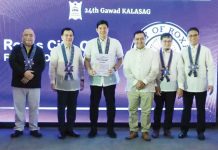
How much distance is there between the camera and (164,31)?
5.32 metres

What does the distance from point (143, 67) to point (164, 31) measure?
1.01 m

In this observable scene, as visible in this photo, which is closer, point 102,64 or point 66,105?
point 102,64

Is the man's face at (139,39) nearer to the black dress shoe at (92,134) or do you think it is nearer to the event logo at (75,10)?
the event logo at (75,10)

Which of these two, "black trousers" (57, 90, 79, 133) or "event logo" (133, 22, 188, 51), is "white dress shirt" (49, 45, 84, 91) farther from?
"event logo" (133, 22, 188, 51)

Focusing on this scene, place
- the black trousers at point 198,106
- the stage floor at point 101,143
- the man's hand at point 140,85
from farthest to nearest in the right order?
1. the black trousers at point 198,106
2. the man's hand at point 140,85
3. the stage floor at point 101,143

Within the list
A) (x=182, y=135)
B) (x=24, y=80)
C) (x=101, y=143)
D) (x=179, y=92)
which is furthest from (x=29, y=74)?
(x=182, y=135)

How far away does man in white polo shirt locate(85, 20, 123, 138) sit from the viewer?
4.69 metres

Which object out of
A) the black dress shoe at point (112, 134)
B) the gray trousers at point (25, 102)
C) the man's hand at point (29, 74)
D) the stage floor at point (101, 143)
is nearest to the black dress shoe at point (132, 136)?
the stage floor at point (101, 143)

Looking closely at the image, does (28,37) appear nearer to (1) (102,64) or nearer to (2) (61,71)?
(2) (61,71)

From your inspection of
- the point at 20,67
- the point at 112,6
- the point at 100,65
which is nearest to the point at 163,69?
the point at 100,65

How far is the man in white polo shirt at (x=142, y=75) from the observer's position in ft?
15.0

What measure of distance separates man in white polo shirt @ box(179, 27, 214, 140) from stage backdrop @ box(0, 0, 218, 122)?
0.64 meters

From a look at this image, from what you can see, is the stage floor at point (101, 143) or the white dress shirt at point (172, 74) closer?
the stage floor at point (101, 143)

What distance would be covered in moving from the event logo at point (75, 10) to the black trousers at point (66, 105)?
3.87ft
